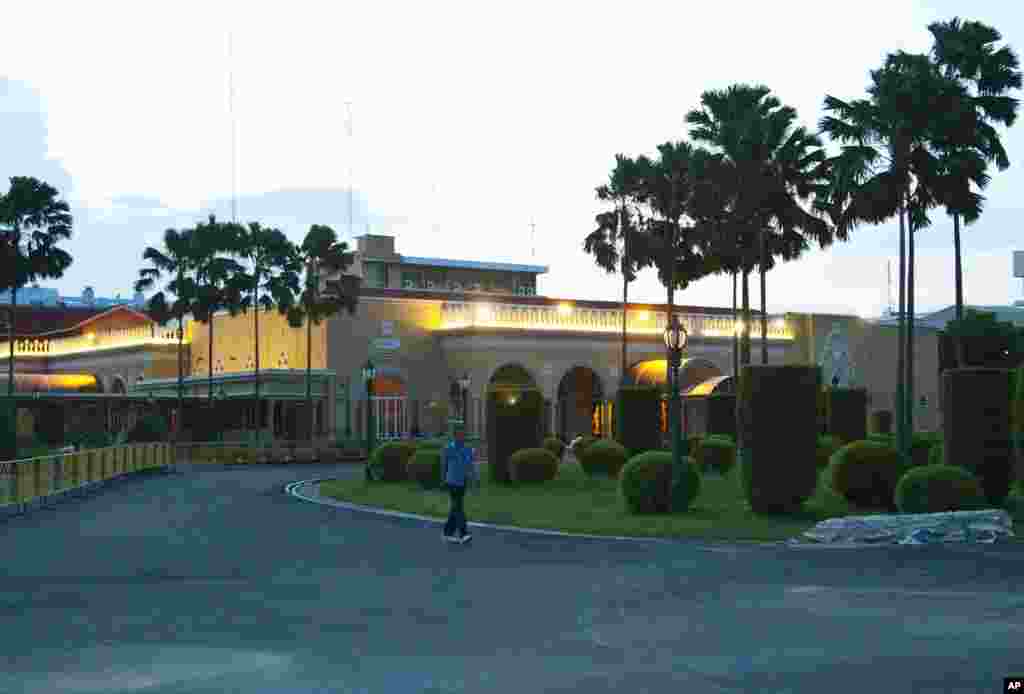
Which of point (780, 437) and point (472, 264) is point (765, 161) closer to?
point (780, 437)

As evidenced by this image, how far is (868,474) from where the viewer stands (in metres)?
27.0

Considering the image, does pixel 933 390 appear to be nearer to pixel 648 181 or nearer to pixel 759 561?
pixel 648 181

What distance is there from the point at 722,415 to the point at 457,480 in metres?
26.2

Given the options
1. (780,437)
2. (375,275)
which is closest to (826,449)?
(780,437)

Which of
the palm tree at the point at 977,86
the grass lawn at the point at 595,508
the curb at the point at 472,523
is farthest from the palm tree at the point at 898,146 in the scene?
the curb at the point at 472,523

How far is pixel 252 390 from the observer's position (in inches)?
2800

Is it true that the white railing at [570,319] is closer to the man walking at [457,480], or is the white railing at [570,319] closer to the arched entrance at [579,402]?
the arched entrance at [579,402]

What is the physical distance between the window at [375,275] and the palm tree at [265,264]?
50.7ft

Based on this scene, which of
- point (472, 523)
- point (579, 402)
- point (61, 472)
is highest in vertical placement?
point (579, 402)

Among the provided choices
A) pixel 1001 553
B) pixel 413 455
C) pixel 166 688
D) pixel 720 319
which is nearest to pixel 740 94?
pixel 413 455

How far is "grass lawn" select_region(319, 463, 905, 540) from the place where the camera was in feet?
75.9

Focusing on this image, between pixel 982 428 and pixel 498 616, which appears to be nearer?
pixel 498 616

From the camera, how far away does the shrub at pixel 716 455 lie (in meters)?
37.6

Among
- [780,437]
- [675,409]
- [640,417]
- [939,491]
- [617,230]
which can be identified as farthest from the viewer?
[617,230]
